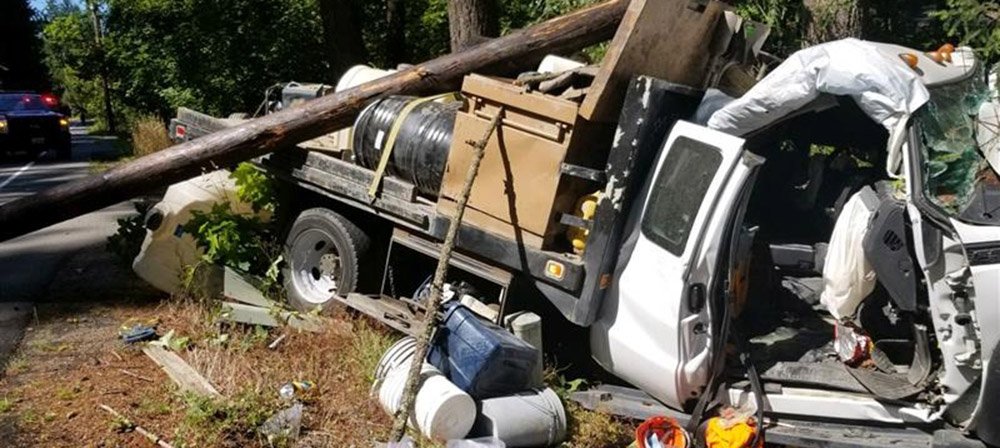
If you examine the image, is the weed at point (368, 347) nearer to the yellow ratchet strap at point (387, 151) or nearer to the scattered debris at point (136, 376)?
the yellow ratchet strap at point (387, 151)

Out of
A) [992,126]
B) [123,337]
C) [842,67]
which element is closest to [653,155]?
[842,67]

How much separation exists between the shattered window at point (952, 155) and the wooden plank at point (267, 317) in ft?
12.5

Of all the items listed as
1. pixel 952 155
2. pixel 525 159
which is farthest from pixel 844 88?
pixel 525 159

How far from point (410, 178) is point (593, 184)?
4.49 ft

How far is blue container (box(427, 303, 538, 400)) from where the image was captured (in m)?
4.77

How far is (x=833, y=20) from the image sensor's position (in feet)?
29.6

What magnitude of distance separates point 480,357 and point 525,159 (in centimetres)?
114

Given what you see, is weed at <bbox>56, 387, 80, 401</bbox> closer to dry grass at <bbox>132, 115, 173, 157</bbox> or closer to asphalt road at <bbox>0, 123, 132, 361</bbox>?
asphalt road at <bbox>0, 123, 132, 361</bbox>

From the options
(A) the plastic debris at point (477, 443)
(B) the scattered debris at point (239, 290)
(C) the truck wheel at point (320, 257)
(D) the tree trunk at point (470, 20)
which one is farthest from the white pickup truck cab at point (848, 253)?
(D) the tree trunk at point (470, 20)

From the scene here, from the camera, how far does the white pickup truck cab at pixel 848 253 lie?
409 cm

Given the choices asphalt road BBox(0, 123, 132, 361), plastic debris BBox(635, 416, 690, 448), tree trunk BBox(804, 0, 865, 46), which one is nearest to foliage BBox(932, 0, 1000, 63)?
tree trunk BBox(804, 0, 865, 46)

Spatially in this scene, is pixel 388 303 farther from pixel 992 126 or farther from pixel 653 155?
pixel 992 126

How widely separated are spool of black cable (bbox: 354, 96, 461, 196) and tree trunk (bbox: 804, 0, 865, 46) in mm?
4626

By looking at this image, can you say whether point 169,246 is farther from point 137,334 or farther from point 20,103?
point 20,103
